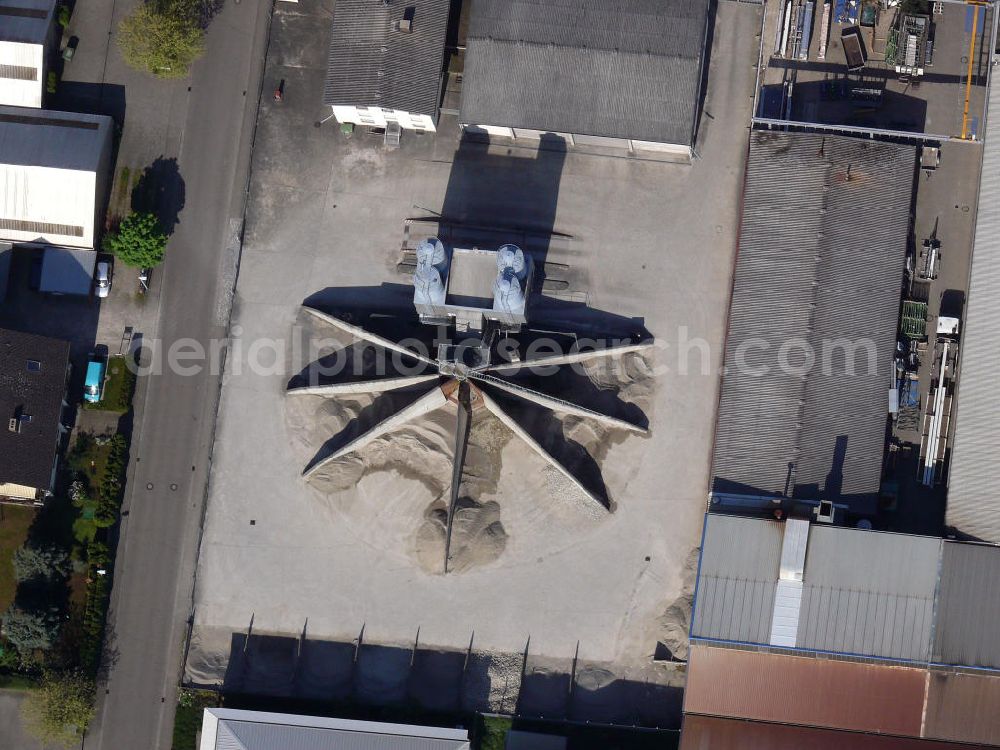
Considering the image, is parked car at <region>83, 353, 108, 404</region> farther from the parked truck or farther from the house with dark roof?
the parked truck

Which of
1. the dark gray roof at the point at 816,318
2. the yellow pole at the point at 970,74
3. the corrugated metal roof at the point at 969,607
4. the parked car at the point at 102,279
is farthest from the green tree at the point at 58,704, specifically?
the yellow pole at the point at 970,74

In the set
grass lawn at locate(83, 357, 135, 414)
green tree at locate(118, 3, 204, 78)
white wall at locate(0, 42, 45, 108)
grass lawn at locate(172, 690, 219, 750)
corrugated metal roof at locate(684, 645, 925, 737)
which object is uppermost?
green tree at locate(118, 3, 204, 78)

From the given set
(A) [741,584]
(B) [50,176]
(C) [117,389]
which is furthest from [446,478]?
(B) [50,176]

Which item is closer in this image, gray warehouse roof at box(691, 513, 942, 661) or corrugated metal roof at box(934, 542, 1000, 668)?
corrugated metal roof at box(934, 542, 1000, 668)

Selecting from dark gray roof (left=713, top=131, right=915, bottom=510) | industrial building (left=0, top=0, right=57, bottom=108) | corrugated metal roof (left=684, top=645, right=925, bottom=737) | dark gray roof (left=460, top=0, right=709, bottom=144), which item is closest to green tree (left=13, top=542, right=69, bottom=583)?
industrial building (left=0, top=0, right=57, bottom=108)

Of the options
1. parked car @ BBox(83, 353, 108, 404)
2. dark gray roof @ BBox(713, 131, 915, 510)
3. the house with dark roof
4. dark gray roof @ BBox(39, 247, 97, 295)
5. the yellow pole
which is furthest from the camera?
dark gray roof @ BBox(39, 247, 97, 295)
